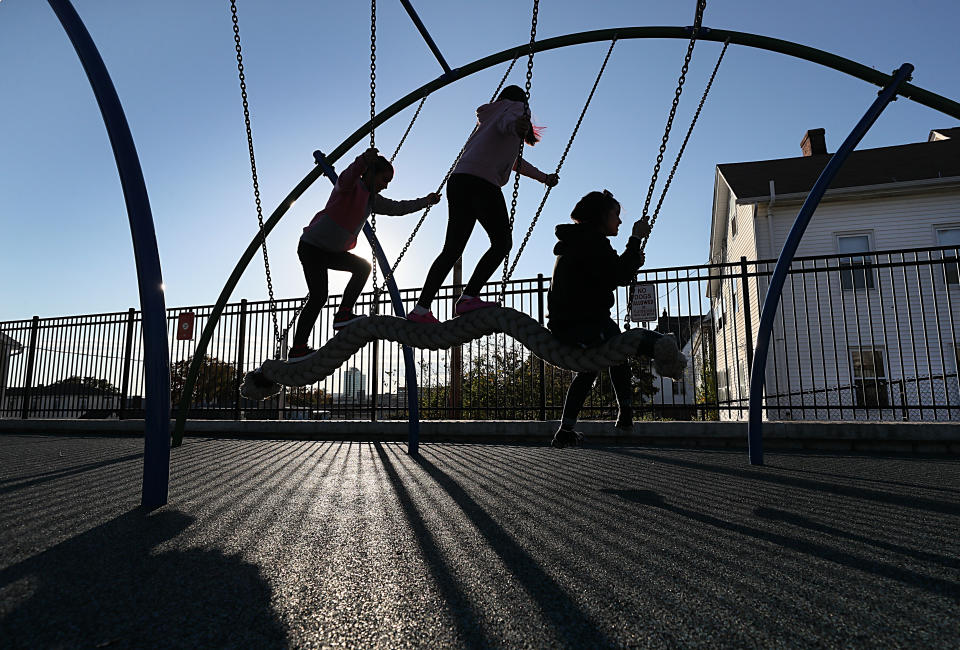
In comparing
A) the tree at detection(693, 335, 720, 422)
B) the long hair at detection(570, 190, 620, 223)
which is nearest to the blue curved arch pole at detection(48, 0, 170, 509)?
the long hair at detection(570, 190, 620, 223)

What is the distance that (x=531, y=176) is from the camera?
12.8 ft

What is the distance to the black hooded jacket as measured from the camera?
3193 millimetres

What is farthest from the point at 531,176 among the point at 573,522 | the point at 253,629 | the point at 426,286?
the point at 253,629


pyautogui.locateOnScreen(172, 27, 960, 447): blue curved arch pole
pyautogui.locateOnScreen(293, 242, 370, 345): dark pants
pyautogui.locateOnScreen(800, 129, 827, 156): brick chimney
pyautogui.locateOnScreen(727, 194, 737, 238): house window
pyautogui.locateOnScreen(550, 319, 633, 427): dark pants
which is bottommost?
pyautogui.locateOnScreen(550, 319, 633, 427): dark pants

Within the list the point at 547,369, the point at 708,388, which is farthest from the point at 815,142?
the point at 547,369

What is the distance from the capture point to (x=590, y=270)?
3.20 metres

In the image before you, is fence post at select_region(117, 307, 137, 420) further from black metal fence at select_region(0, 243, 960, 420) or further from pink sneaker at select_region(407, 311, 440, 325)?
pink sneaker at select_region(407, 311, 440, 325)

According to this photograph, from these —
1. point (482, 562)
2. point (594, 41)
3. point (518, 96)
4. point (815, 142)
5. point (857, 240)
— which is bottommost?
point (482, 562)

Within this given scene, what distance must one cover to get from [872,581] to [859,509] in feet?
4.58

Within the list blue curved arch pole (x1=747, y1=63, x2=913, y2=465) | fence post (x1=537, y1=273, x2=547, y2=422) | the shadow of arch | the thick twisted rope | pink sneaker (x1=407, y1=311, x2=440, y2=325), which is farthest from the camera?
fence post (x1=537, y1=273, x2=547, y2=422)

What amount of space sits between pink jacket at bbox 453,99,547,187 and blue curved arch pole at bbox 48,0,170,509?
1.79 meters

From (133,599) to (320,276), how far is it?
2678 millimetres

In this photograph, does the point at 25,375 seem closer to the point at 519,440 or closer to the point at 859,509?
the point at 519,440

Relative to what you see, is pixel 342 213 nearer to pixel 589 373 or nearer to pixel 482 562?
pixel 589 373
